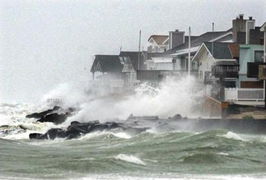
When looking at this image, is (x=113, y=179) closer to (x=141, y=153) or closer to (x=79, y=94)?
(x=141, y=153)

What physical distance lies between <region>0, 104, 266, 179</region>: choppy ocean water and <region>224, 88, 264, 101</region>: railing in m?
9.47

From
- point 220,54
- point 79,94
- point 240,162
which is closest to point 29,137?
point 240,162

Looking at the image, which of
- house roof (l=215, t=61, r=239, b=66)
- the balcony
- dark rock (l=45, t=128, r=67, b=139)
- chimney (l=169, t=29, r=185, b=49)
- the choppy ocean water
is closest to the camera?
the choppy ocean water

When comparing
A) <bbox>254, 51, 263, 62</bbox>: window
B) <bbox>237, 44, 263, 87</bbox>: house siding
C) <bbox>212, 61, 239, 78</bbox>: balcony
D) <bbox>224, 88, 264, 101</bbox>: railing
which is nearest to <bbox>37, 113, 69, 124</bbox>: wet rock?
<bbox>212, 61, 239, 78</bbox>: balcony

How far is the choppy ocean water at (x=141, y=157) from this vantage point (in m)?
15.5

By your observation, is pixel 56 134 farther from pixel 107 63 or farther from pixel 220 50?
pixel 107 63

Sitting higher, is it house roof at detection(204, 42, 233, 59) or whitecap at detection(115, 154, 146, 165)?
house roof at detection(204, 42, 233, 59)

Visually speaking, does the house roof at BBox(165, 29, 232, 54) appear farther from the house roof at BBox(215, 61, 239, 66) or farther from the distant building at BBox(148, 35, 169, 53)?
the house roof at BBox(215, 61, 239, 66)

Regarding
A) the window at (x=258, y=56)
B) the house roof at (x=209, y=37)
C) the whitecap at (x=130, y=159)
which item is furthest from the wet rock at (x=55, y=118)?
the whitecap at (x=130, y=159)

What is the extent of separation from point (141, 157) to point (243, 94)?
18.9m

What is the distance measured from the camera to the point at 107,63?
78.6 metres

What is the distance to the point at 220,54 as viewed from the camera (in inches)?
1735

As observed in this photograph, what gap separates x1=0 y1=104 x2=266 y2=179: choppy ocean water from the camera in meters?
15.5

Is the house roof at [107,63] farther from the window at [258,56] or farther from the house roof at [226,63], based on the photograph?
the window at [258,56]
